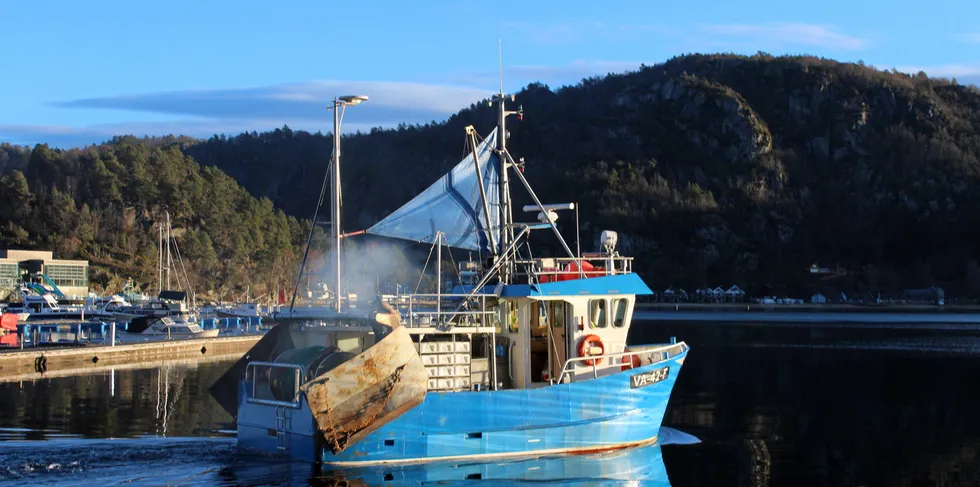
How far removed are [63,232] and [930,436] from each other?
99728mm

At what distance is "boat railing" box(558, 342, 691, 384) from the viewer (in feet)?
88.5

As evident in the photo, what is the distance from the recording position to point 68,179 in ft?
408

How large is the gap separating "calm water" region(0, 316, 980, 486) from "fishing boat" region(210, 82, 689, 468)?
67cm

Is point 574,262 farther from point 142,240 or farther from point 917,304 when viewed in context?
point 917,304

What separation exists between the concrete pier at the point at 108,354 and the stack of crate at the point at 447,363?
86.6 ft

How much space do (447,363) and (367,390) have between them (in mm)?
2970

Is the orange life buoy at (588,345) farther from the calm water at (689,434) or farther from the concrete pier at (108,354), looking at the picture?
the concrete pier at (108,354)

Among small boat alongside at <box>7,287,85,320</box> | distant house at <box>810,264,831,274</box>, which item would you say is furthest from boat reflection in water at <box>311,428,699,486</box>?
distant house at <box>810,264,831,274</box>

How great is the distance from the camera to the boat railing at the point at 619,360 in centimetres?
2698

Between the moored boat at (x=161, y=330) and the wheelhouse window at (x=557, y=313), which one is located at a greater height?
the wheelhouse window at (x=557, y=313)

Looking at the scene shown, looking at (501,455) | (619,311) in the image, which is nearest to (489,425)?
(501,455)

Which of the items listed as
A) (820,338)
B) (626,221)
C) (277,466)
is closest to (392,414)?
(277,466)

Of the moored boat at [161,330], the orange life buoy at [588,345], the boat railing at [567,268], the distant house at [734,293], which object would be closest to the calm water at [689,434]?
the orange life buoy at [588,345]

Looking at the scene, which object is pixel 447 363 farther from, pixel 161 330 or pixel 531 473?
pixel 161 330
